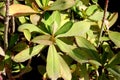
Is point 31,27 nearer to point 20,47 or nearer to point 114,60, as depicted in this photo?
point 20,47

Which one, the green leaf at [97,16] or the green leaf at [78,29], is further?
the green leaf at [97,16]

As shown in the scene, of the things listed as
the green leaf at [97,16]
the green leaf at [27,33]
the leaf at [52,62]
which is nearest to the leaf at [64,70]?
the leaf at [52,62]

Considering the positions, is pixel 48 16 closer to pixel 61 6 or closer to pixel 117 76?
pixel 61 6

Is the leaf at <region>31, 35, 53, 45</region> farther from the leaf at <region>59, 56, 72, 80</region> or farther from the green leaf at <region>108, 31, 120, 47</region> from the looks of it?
the green leaf at <region>108, 31, 120, 47</region>

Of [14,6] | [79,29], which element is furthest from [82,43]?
[14,6]

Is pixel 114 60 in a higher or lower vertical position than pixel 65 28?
lower

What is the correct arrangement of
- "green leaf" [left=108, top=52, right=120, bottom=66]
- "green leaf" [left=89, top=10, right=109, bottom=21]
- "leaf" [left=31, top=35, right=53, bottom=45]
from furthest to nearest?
"green leaf" [left=89, top=10, right=109, bottom=21] < "green leaf" [left=108, top=52, right=120, bottom=66] < "leaf" [left=31, top=35, right=53, bottom=45]

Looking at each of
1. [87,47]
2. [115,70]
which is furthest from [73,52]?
[115,70]

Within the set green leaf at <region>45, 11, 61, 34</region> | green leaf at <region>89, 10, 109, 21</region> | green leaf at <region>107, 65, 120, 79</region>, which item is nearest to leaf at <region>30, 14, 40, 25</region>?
green leaf at <region>45, 11, 61, 34</region>

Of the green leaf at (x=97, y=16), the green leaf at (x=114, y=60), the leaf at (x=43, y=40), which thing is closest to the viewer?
the leaf at (x=43, y=40)

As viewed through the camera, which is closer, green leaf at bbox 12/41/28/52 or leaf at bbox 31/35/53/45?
leaf at bbox 31/35/53/45

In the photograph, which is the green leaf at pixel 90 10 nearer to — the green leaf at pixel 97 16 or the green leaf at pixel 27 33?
the green leaf at pixel 97 16
